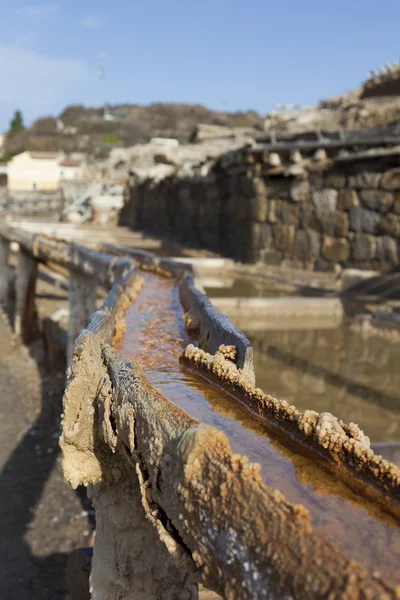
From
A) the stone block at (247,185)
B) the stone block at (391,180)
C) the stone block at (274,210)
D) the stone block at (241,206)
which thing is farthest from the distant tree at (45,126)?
the stone block at (391,180)

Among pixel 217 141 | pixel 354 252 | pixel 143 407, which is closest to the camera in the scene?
pixel 143 407

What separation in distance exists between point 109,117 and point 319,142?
202 feet

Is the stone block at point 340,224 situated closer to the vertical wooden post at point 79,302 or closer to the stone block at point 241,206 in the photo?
the stone block at point 241,206

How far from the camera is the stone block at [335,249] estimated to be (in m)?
8.58

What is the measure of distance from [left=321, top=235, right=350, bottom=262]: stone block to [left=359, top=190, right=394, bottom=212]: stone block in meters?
0.67

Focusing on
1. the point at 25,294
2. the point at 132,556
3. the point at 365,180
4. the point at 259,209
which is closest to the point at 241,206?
the point at 259,209

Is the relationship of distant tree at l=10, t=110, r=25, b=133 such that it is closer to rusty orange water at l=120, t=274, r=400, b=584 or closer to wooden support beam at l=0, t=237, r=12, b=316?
wooden support beam at l=0, t=237, r=12, b=316

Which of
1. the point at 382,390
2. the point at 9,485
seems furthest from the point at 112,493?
the point at 9,485

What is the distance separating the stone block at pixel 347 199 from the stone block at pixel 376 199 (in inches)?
4.1

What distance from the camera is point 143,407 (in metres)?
1.64

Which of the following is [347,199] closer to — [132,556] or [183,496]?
[132,556]

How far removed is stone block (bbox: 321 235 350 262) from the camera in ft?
28.1

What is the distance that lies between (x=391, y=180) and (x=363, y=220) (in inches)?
27.7

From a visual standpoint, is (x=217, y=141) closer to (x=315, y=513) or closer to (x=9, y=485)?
(x=9, y=485)
